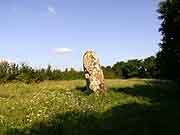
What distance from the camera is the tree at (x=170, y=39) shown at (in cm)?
3442

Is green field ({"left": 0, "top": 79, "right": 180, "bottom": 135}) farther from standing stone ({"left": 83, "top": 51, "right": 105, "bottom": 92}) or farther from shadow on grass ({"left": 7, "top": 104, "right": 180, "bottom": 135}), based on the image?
standing stone ({"left": 83, "top": 51, "right": 105, "bottom": 92})

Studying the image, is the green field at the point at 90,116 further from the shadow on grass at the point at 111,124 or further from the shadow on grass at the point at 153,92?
the shadow on grass at the point at 153,92

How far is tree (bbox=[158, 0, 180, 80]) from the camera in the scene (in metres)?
34.4

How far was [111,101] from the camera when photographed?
90.7 feet

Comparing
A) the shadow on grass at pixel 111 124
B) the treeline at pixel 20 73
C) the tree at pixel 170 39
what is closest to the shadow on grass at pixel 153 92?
the tree at pixel 170 39

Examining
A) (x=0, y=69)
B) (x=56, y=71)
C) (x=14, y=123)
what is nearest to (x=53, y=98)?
(x=14, y=123)

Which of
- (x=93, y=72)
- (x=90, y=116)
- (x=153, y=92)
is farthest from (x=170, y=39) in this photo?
(x=90, y=116)

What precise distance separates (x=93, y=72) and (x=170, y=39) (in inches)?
285

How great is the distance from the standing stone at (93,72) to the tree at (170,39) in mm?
5993

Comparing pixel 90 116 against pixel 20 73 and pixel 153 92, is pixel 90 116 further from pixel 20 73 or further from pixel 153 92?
pixel 20 73

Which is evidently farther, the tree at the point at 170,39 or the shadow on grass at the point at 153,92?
the tree at the point at 170,39

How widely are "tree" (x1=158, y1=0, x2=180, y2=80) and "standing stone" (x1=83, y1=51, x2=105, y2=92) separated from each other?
5.99m

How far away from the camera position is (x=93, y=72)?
1372 inches

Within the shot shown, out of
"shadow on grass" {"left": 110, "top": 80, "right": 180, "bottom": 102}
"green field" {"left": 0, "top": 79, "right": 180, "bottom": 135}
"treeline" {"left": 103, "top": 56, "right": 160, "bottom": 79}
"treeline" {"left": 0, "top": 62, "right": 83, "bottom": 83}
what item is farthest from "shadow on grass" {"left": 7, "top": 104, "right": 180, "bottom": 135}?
"treeline" {"left": 103, "top": 56, "right": 160, "bottom": 79}
